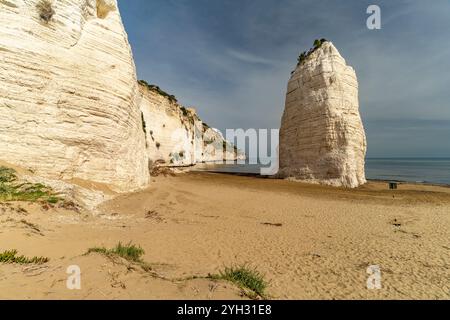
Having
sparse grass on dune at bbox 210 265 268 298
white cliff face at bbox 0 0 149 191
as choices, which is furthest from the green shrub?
sparse grass on dune at bbox 210 265 268 298

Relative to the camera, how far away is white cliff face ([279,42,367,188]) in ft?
81.4

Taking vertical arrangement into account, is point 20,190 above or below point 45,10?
below

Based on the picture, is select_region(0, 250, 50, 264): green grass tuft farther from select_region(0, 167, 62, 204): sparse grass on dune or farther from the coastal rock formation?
the coastal rock formation

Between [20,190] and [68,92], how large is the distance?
5663 millimetres

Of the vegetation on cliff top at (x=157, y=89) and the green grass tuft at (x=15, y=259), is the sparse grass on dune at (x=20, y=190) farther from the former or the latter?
the vegetation on cliff top at (x=157, y=89)

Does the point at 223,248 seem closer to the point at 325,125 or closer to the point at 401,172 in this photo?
Answer: the point at 325,125

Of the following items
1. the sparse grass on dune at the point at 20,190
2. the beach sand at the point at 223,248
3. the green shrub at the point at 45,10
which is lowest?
the beach sand at the point at 223,248

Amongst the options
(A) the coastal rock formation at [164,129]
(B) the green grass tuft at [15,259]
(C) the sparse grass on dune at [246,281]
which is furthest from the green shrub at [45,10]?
(A) the coastal rock formation at [164,129]

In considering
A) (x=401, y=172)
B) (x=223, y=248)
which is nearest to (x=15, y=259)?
(x=223, y=248)

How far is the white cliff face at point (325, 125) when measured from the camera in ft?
81.4

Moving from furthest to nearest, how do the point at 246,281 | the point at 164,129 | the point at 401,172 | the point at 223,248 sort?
the point at 401,172 → the point at 164,129 → the point at 223,248 → the point at 246,281

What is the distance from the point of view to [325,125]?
998 inches

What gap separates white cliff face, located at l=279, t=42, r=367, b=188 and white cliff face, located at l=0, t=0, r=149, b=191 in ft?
60.2

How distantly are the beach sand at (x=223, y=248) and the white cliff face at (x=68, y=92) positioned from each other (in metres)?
2.69
